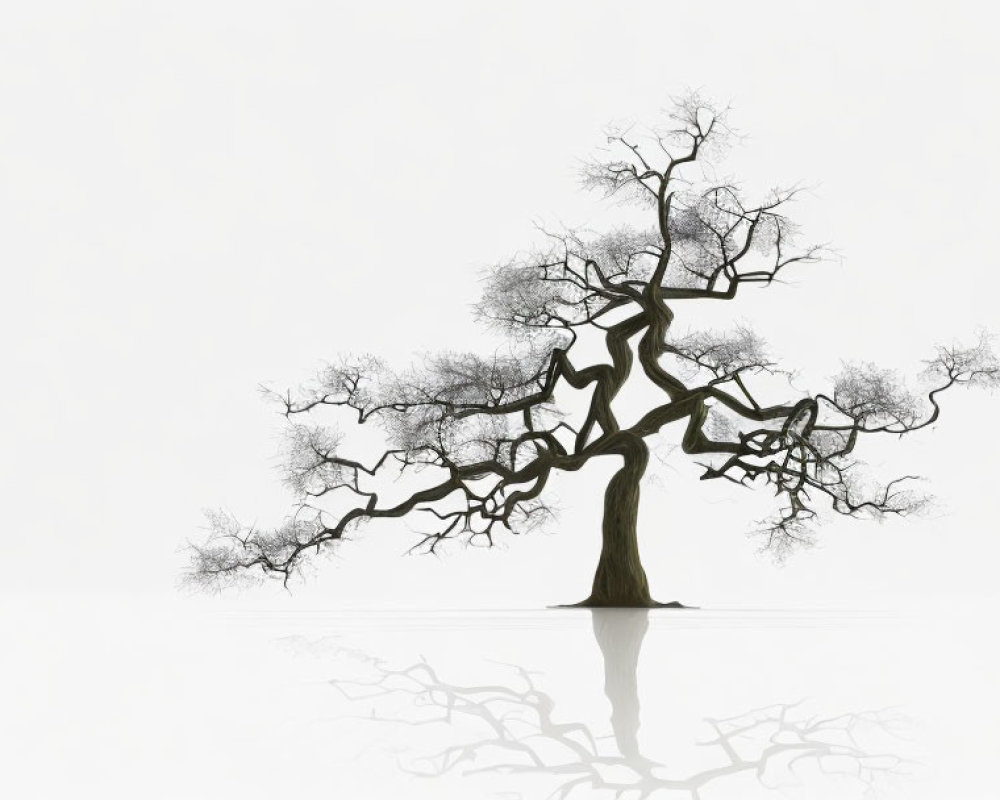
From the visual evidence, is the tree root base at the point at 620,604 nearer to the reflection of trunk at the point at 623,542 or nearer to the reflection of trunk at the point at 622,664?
the reflection of trunk at the point at 623,542

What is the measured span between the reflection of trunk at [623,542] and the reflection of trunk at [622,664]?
0.28 meters

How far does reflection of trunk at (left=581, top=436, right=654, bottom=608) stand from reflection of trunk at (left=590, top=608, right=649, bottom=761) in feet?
0.93

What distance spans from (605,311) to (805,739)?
7235mm

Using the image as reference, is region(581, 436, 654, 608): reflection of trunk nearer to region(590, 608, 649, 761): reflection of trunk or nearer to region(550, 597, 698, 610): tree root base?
region(550, 597, 698, 610): tree root base

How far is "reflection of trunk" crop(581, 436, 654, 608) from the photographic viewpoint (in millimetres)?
12570

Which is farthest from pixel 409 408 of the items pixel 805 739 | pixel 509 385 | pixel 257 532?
pixel 805 739

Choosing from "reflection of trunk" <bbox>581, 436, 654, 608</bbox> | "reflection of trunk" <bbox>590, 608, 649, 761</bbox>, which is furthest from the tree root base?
"reflection of trunk" <bbox>590, 608, 649, 761</bbox>

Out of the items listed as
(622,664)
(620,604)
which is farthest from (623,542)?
(622,664)

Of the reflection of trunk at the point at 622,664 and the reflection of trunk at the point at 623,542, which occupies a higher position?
the reflection of trunk at the point at 623,542

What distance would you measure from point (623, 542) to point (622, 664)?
14.4ft

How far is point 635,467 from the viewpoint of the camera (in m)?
12.7

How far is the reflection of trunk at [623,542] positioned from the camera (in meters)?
12.6

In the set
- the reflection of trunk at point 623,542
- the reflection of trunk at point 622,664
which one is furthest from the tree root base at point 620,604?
the reflection of trunk at point 622,664

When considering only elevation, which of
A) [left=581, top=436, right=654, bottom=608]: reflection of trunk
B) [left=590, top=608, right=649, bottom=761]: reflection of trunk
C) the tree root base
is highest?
[left=581, top=436, right=654, bottom=608]: reflection of trunk
